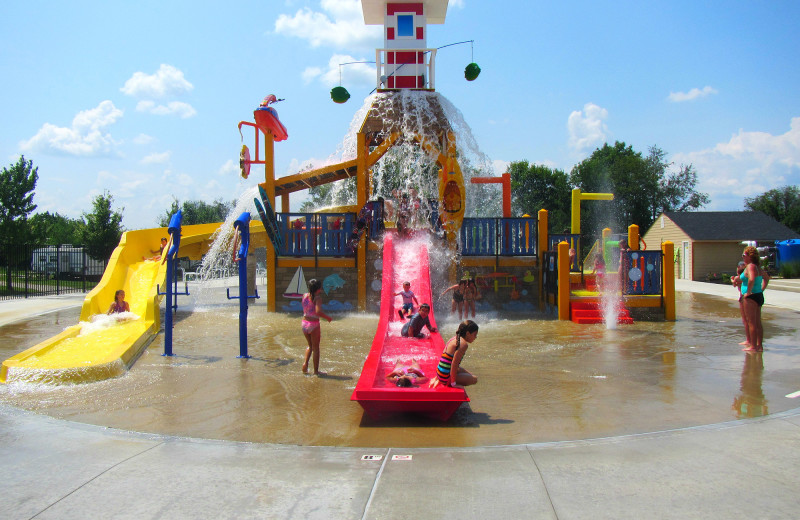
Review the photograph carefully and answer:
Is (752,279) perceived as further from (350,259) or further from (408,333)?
(350,259)

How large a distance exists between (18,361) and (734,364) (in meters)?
10.6

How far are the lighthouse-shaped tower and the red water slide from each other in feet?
18.1

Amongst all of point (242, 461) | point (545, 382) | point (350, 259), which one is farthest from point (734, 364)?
point (350, 259)

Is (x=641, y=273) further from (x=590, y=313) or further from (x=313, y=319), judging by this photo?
(x=313, y=319)

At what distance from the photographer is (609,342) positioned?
1118 centimetres

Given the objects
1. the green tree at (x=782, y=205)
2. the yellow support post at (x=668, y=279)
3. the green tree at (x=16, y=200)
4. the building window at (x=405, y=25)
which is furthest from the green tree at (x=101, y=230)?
the green tree at (x=782, y=205)

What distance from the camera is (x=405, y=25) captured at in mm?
18016

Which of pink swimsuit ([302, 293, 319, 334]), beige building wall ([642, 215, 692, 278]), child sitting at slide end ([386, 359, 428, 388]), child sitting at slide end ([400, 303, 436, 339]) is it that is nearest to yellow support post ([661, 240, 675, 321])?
child sitting at slide end ([400, 303, 436, 339])

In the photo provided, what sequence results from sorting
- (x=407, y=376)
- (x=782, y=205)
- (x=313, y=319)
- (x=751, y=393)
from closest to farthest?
(x=407, y=376) < (x=751, y=393) < (x=313, y=319) < (x=782, y=205)

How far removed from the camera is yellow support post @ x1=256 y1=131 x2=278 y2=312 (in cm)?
1609

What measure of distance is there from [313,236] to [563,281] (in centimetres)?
677

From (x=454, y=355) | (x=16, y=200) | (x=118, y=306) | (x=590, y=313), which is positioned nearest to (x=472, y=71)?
(x=590, y=313)

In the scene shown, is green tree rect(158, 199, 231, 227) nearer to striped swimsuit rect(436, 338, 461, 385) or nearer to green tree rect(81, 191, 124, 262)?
green tree rect(81, 191, 124, 262)

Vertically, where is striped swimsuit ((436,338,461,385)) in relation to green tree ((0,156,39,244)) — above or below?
below
